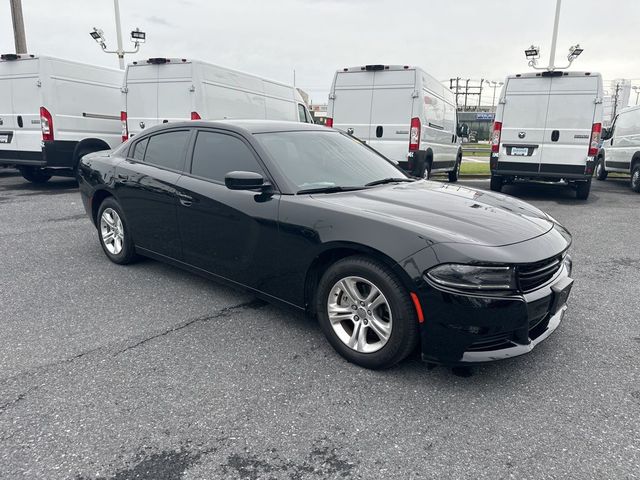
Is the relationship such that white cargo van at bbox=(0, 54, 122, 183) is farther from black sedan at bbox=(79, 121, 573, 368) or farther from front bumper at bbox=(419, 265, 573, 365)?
front bumper at bbox=(419, 265, 573, 365)

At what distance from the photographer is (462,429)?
241cm

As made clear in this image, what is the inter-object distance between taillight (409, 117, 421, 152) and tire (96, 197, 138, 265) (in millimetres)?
6552

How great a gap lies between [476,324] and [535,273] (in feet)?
1.62

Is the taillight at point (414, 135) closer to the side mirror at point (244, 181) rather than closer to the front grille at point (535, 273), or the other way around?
the side mirror at point (244, 181)

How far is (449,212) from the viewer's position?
3.09 m

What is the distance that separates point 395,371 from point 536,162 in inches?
338

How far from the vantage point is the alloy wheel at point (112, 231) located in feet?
16.0

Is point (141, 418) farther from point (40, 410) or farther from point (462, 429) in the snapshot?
point (462, 429)

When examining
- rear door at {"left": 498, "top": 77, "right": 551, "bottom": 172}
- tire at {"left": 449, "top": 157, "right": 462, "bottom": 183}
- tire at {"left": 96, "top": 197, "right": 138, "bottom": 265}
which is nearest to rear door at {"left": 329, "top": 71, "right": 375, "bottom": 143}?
rear door at {"left": 498, "top": 77, "right": 551, "bottom": 172}

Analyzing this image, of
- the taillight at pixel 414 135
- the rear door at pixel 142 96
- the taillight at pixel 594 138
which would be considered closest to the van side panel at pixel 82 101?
the rear door at pixel 142 96

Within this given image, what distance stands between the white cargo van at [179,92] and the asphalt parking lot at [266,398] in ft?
19.5

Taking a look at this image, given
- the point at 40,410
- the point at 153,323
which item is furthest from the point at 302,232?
the point at 40,410

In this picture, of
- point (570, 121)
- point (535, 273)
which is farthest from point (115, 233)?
point (570, 121)

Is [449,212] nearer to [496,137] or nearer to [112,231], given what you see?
[112,231]
